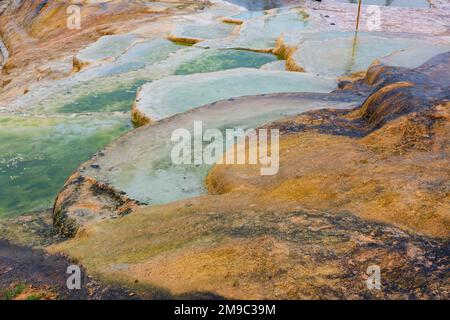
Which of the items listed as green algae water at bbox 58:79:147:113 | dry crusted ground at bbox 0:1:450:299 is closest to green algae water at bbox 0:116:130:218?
green algae water at bbox 58:79:147:113

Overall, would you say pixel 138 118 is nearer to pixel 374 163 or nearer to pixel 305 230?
pixel 374 163

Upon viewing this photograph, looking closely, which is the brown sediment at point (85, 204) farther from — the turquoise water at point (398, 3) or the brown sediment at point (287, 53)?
the turquoise water at point (398, 3)

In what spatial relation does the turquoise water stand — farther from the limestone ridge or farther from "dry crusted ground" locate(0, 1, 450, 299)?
"dry crusted ground" locate(0, 1, 450, 299)

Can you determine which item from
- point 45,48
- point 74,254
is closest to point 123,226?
point 74,254

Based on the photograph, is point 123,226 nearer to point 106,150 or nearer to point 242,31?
point 106,150

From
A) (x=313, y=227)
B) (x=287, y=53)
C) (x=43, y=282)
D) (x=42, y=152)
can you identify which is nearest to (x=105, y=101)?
(x=42, y=152)

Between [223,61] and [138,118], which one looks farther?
[223,61]

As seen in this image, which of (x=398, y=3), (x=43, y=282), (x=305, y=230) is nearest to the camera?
(x=43, y=282)
